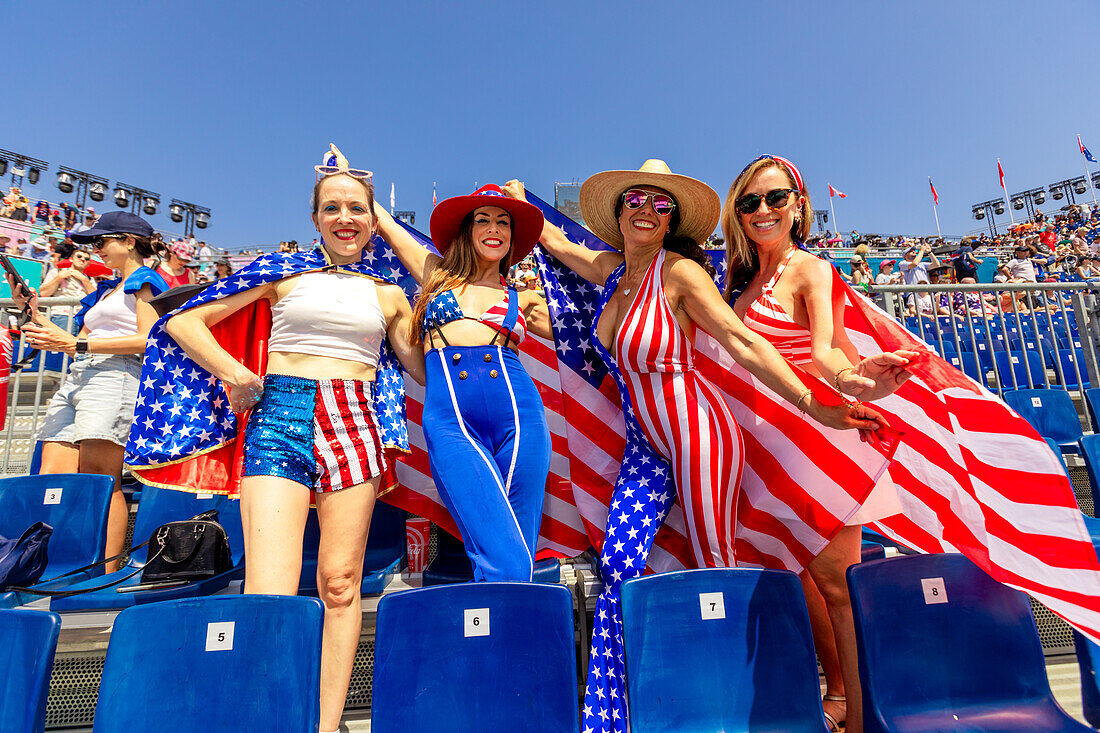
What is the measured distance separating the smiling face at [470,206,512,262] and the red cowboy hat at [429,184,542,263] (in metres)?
0.04

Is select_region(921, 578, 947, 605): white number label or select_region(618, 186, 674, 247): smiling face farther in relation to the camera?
select_region(618, 186, 674, 247): smiling face

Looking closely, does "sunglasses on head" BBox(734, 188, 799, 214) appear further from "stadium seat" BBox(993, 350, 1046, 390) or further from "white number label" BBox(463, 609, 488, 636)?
"stadium seat" BBox(993, 350, 1046, 390)

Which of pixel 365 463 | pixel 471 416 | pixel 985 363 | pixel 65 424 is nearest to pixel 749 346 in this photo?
pixel 471 416

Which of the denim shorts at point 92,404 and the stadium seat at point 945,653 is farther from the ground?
the denim shorts at point 92,404

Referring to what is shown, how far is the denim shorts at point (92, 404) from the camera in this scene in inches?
126

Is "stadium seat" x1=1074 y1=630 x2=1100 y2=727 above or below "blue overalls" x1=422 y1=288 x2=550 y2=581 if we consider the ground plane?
below

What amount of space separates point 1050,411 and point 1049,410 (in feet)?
0.03

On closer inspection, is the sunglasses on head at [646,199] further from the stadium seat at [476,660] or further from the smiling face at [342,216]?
the stadium seat at [476,660]

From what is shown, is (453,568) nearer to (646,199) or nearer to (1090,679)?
(646,199)

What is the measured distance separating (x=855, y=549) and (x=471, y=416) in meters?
1.60

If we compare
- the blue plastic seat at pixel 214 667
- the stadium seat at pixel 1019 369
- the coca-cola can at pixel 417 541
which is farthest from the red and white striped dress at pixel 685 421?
the stadium seat at pixel 1019 369

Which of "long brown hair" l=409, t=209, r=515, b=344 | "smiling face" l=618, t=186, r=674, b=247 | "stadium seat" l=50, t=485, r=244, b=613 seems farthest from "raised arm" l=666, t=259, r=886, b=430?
"stadium seat" l=50, t=485, r=244, b=613

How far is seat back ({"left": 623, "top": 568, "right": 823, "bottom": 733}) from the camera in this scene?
1.77m

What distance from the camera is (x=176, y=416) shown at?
235 centimetres
